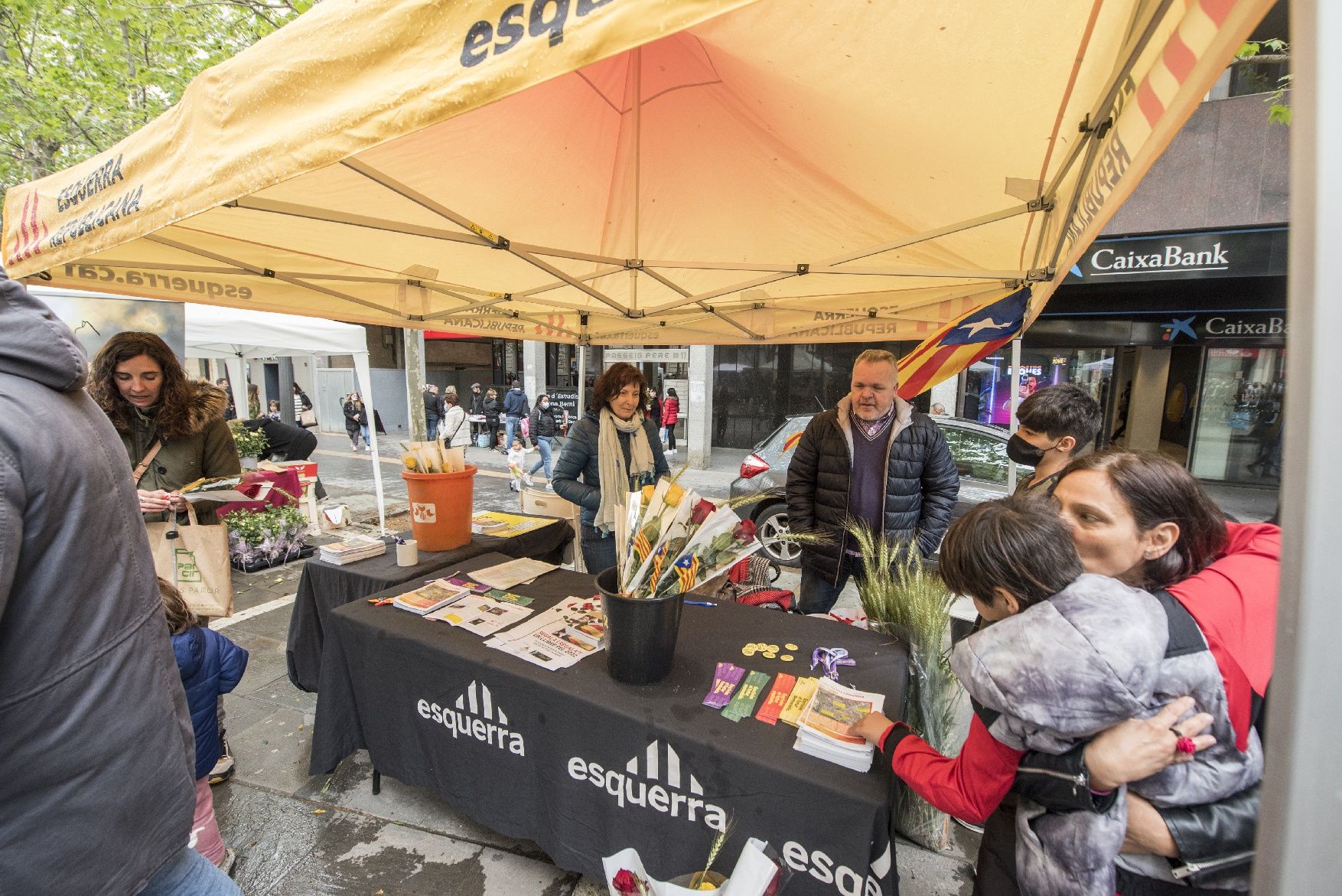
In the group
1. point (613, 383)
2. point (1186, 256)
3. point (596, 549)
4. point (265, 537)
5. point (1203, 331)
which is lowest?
point (265, 537)

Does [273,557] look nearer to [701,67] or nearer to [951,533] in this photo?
[701,67]

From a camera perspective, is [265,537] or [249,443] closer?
[265,537]

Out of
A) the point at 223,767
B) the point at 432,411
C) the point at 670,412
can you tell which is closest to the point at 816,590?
the point at 223,767

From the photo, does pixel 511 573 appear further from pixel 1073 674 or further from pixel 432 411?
pixel 432 411

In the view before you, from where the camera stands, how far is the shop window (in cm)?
814

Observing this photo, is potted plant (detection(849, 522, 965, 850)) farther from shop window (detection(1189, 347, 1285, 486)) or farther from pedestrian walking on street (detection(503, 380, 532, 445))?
pedestrian walking on street (detection(503, 380, 532, 445))

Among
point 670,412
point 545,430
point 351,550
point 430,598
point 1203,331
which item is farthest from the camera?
point 670,412

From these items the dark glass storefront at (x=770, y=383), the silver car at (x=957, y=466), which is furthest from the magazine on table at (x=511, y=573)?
the dark glass storefront at (x=770, y=383)

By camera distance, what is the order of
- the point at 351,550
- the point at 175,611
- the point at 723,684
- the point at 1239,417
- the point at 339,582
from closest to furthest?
the point at 723,684 → the point at 175,611 → the point at 339,582 → the point at 351,550 → the point at 1239,417

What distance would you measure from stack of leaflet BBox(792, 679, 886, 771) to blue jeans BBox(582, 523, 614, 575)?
2046 mm

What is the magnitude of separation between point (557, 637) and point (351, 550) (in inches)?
55.7

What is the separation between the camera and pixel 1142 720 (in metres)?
0.96

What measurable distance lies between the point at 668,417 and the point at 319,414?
12.5m

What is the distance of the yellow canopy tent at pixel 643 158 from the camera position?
1.00 meters
